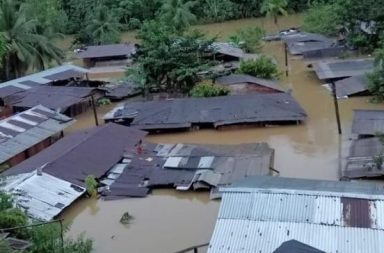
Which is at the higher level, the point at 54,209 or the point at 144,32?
the point at 144,32

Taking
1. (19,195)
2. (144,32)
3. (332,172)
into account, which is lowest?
(332,172)

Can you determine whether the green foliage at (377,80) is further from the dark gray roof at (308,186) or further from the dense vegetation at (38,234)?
the dense vegetation at (38,234)

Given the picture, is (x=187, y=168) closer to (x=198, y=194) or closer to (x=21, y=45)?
(x=198, y=194)

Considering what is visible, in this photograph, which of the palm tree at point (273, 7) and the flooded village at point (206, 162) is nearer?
the flooded village at point (206, 162)

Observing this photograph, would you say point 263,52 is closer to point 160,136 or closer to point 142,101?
point 142,101

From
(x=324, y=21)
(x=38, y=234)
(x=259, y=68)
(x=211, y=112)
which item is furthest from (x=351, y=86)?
(x=38, y=234)

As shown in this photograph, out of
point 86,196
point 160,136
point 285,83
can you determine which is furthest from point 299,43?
point 86,196

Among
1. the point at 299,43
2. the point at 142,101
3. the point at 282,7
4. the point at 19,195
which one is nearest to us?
the point at 19,195

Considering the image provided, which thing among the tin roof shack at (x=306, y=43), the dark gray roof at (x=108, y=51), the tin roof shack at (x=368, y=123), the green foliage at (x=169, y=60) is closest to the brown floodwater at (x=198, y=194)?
the tin roof shack at (x=368, y=123)
